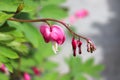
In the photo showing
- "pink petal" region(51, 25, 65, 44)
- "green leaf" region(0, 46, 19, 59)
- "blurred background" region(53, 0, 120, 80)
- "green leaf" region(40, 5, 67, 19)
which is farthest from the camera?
"blurred background" region(53, 0, 120, 80)

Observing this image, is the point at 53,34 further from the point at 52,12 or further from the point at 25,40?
the point at 52,12

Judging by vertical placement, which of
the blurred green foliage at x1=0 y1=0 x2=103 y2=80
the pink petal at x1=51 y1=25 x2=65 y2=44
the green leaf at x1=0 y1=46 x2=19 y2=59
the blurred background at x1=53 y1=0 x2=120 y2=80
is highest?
the blurred background at x1=53 y1=0 x2=120 y2=80

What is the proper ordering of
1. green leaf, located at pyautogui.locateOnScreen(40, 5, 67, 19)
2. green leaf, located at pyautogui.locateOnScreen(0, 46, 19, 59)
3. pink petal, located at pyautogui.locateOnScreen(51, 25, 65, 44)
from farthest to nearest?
green leaf, located at pyautogui.locateOnScreen(40, 5, 67, 19) < green leaf, located at pyautogui.locateOnScreen(0, 46, 19, 59) < pink petal, located at pyautogui.locateOnScreen(51, 25, 65, 44)

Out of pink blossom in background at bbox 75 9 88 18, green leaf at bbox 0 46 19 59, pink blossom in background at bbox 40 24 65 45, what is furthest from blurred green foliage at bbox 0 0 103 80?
pink blossom in background at bbox 75 9 88 18

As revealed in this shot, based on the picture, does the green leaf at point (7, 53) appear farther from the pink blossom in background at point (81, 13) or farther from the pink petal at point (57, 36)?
the pink blossom in background at point (81, 13)

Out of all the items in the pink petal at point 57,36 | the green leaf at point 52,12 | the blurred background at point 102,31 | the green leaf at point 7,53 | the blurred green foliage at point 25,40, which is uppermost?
the blurred background at point 102,31

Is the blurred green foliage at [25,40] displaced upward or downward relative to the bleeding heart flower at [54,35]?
upward

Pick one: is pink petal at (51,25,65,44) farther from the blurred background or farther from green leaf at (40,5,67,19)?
the blurred background

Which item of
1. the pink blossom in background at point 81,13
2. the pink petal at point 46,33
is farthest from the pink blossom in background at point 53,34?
the pink blossom in background at point 81,13

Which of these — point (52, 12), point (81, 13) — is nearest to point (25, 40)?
point (52, 12)

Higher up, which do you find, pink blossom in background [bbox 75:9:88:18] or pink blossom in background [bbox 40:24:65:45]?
pink blossom in background [bbox 75:9:88:18]
